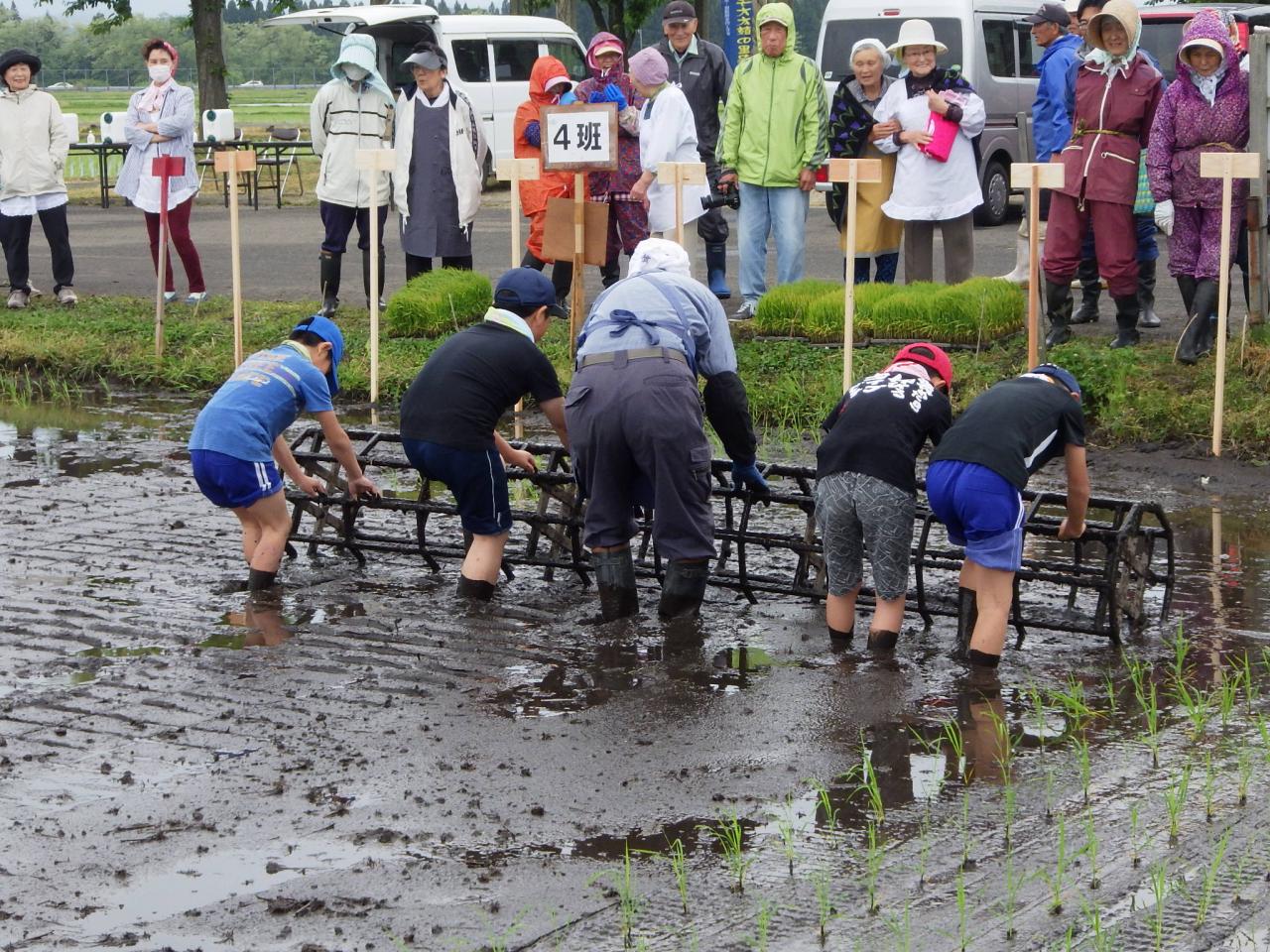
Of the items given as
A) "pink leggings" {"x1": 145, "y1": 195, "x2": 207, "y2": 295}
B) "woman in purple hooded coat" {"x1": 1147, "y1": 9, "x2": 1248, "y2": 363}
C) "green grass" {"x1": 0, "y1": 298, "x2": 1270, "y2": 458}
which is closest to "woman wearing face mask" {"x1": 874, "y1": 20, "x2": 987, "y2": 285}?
"green grass" {"x1": 0, "y1": 298, "x2": 1270, "y2": 458}

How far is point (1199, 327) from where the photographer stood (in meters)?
11.2

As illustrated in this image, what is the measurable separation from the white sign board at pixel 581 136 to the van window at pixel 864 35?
9.59m

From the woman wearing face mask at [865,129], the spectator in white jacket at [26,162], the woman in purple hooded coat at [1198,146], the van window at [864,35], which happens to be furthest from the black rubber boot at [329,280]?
the van window at [864,35]

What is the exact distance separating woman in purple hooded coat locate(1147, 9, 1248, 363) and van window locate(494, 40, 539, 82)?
55.9ft

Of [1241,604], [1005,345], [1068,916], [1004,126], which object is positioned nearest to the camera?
[1068,916]

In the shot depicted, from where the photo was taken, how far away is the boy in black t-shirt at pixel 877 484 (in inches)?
280

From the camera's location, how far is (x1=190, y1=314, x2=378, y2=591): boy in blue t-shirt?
808cm

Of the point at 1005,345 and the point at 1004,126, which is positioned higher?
the point at 1004,126

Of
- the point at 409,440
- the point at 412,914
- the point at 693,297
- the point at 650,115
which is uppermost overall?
the point at 650,115

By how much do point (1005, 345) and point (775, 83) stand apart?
99.0 inches

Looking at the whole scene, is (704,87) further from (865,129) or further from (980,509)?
(980,509)

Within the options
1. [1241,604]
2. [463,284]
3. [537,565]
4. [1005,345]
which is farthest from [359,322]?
[1241,604]

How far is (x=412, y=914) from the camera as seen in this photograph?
4.79 m

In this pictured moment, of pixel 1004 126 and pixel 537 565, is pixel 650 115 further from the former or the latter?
pixel 1004 126
